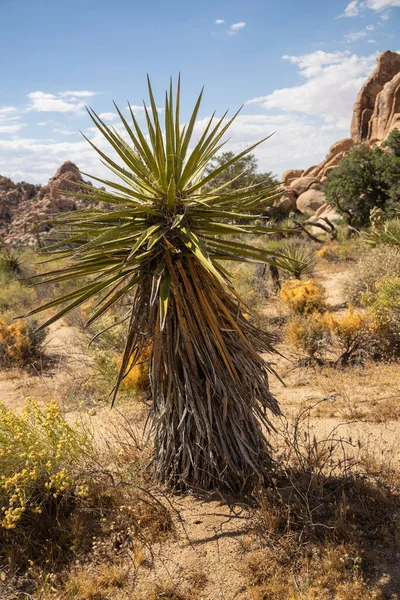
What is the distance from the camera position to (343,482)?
11.9 ft

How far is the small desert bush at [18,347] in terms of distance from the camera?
963cm

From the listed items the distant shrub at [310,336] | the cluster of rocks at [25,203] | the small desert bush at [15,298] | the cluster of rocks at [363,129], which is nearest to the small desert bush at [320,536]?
the distant shrub at [310,336]

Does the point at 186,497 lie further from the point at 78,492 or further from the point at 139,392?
the point at 139,392

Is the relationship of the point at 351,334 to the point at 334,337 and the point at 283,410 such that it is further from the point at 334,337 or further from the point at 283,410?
the point at 283,410

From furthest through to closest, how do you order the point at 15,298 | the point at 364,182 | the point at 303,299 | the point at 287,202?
the point at 287,202 < the point at 364,182 < the point at 15,298 < the point at 303,299

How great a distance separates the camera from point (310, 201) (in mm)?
39750

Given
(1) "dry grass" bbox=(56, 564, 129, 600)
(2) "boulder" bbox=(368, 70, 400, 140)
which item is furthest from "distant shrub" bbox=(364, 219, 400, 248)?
(2) "boulder" bbox=(368, 70, 400, 140)

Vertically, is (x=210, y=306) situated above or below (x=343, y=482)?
above

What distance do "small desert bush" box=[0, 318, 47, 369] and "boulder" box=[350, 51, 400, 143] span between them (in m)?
45.7

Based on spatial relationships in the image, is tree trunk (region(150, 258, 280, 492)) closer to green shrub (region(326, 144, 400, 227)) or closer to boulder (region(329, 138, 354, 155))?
green shrub (region(326, 144, 400, 227))

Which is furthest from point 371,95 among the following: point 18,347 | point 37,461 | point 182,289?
point 37,461

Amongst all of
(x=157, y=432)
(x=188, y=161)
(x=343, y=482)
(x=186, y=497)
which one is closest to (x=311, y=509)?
(x=343, y=482)

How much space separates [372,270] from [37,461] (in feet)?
30.2

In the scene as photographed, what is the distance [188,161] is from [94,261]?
1062mm
